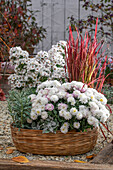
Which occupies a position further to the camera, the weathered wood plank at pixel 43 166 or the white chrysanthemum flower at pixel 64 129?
the white chrysanthemum flower at pixel 64 129

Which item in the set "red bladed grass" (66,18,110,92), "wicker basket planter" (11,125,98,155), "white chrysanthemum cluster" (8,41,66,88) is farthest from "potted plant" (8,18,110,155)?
"white chrysanthemum cluster" (8,41,66,88)

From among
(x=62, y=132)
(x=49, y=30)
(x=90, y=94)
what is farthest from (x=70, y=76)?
(x=49, y=30)

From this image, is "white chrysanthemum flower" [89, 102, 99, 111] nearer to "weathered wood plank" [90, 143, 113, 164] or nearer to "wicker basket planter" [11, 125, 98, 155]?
"wicker basket planter" [11, 125, 98, 155]

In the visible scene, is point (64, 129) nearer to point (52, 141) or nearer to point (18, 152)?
point (52, 141)

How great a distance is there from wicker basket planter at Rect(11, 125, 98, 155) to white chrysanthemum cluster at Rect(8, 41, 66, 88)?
973 mm

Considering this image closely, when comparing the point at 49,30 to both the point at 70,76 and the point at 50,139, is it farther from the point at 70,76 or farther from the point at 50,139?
the point at 50,139

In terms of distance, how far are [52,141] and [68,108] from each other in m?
0.25

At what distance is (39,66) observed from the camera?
2.78 m

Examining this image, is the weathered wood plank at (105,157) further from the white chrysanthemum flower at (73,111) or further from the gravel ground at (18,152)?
the white chrysanthemum flower at (73,111)

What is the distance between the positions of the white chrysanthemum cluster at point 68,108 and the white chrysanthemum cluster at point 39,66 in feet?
2.75

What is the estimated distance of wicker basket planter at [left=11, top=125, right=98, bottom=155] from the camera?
1.77 meters

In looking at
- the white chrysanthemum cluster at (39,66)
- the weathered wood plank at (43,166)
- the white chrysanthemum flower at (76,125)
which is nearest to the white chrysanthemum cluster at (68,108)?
the white chrysanthemum flower at (76,125)

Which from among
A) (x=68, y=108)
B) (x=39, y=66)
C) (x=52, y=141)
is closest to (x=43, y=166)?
(x=52, y=141)

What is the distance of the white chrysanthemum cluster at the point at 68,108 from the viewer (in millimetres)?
1741
